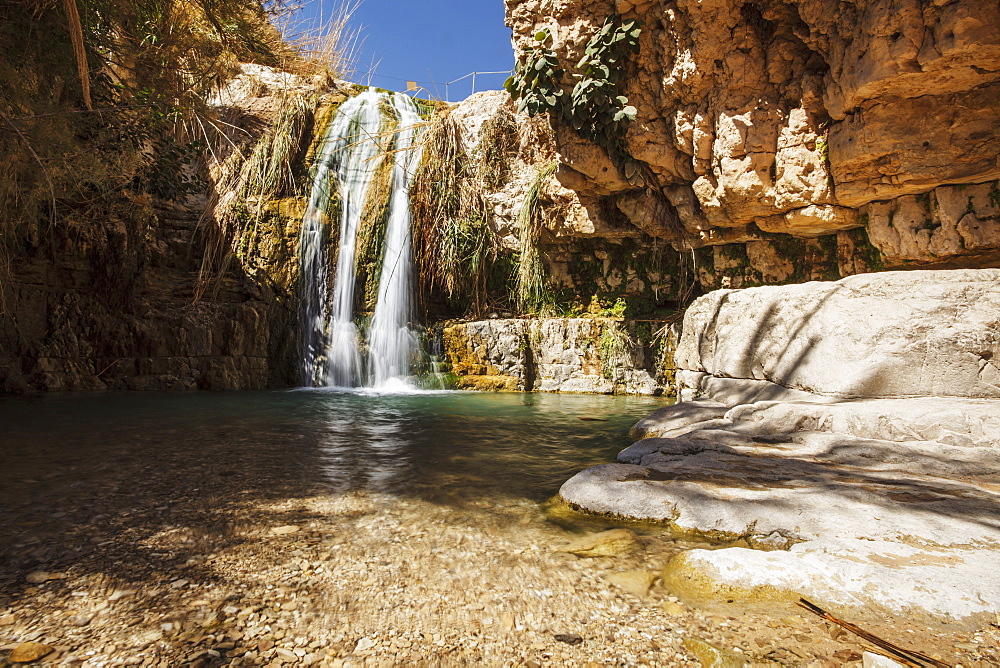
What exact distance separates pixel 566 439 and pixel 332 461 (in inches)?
64.5

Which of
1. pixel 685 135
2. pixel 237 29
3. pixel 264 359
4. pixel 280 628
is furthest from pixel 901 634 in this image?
pixel 264 359

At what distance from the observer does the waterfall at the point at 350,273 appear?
24.2ft

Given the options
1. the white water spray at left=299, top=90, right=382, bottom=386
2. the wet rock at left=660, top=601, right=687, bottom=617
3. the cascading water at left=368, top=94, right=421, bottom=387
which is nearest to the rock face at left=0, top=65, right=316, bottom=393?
the white water spray at left=299, top=90, right=382, bottom=386

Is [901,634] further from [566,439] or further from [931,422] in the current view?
[566,439]

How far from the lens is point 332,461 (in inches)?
112

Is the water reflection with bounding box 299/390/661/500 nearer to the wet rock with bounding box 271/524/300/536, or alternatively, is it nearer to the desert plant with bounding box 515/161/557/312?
the wet rock with bounding box 271/524/300/536

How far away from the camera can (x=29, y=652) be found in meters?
1.07

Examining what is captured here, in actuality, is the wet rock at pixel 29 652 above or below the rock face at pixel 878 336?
below

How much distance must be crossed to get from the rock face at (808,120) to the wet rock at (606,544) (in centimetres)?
482

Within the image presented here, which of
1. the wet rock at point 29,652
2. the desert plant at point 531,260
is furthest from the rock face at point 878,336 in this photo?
the desert plant at point 531,260

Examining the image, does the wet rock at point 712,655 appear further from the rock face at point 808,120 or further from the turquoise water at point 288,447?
the rock face at point 808,120

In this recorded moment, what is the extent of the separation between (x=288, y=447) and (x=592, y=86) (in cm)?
510

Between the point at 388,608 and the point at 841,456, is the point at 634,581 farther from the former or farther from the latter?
the point at 841,456

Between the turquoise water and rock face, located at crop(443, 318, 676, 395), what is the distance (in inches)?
61.6
